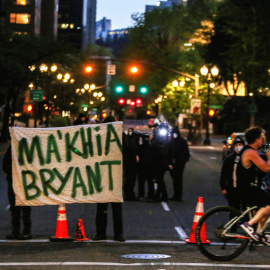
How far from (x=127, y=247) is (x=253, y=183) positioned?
89.5 inches

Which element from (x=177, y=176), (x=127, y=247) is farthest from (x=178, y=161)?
(x=127, y=247)

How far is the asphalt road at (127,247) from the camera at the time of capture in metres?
8.74

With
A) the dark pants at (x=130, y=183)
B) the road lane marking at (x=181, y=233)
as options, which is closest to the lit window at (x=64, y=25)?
the dark pants at (x=130, y=183)

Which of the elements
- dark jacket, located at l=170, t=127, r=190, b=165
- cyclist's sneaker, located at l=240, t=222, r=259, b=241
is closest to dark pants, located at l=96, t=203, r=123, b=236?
cyclist's sneaker, located at l=240, t=222, r=259, b=241

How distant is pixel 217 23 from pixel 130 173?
49345 millimetres

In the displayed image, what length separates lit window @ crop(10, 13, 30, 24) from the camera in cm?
11081

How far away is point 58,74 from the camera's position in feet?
165

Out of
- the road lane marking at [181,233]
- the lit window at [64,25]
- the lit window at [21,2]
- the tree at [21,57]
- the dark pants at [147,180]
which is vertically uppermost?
the lit window at [64,25]

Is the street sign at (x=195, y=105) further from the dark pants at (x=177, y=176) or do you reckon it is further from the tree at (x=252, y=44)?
the dark pants at (x=177, y=176)

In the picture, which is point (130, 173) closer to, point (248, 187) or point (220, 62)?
point (248, 187)

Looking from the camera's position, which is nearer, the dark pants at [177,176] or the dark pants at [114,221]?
the dark pants at [114,221]

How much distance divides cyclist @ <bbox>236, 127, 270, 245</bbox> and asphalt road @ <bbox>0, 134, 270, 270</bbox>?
46cm

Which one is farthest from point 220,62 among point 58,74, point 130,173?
point 130,173

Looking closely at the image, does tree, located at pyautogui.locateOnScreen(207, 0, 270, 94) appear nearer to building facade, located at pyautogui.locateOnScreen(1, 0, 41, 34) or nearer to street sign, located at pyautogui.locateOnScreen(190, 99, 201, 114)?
street sign, located at pyautogui.locateOnScreen(190, 99, 201, 114)
